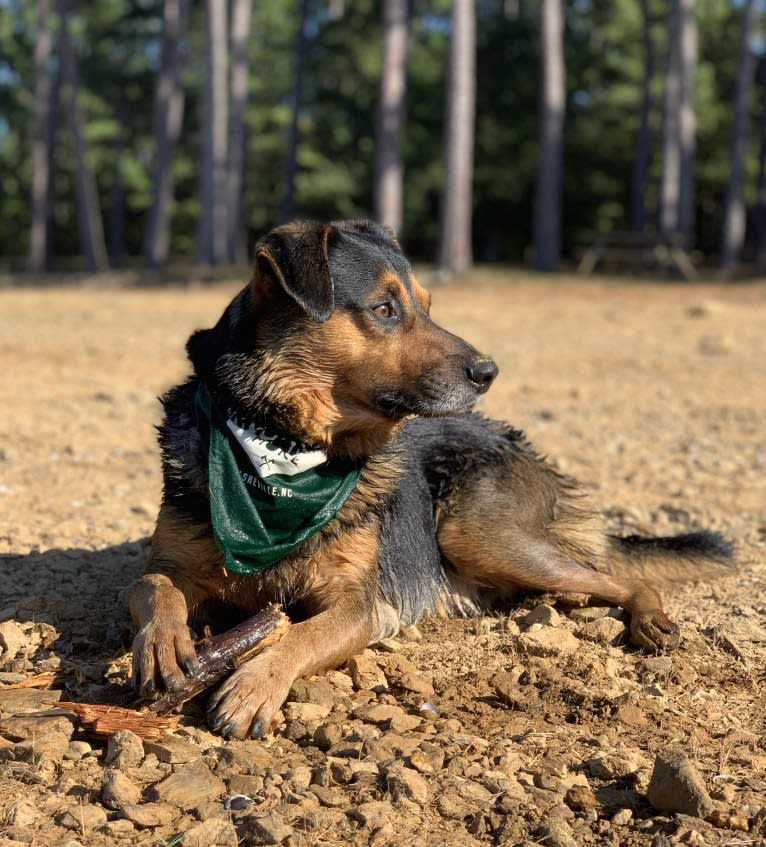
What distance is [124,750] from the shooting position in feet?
12.0

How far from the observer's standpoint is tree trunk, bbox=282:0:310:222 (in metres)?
42.0

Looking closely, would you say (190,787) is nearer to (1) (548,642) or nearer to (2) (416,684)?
(2) (416,684)

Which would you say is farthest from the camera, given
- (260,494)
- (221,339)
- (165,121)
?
(165,121)

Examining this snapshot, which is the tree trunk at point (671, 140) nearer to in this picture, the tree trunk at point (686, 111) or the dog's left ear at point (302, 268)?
the tree trunk at point (686, 111)

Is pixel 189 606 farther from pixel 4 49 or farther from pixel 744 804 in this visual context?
pixel 4 49

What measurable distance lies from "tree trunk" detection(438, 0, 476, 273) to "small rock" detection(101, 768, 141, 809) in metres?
24.3

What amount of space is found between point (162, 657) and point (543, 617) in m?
1.96

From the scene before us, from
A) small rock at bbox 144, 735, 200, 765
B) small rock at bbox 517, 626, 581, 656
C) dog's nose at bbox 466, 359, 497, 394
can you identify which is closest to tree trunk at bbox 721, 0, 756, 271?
small rock at bbox 517, 626, 581, 656

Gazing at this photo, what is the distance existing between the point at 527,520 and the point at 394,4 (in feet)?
76.4

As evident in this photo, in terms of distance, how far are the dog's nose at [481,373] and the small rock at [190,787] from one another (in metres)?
1.80

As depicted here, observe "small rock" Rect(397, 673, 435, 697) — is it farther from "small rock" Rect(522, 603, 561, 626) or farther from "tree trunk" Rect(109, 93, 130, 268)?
"tree trunk" Rect(109, 93, 130, 268)

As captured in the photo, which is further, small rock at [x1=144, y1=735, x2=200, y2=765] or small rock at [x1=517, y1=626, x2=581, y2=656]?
small rock at [x1=517, y1=626, x2=581, y2=656]

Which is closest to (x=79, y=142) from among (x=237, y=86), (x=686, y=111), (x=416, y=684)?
(x=237, y=86)

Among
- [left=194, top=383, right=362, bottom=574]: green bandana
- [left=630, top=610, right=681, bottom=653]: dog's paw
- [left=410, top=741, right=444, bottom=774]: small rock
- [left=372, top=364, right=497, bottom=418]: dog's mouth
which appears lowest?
[left=630, top=610, right=681, bottom=653]: dog's paw
